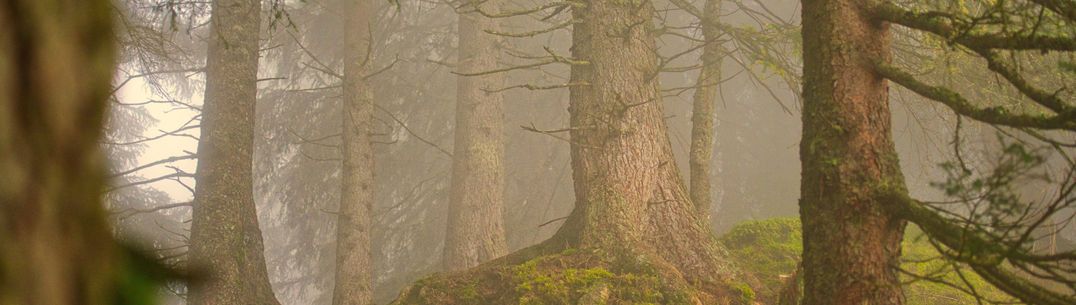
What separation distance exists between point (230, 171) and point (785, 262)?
5.66m

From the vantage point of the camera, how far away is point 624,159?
7.08m

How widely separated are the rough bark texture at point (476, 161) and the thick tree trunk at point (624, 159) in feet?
20.7

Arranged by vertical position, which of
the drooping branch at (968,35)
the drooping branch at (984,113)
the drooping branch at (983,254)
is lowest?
the drooping branch at (983,254)

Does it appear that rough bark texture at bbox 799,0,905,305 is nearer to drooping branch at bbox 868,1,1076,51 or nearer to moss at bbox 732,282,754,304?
drooping branch at bbox 868,1,1076,51

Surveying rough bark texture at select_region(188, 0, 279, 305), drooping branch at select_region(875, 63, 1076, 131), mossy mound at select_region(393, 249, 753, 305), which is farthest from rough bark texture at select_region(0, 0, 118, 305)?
rough bark texture at select_region(188, 0, 279, 305)

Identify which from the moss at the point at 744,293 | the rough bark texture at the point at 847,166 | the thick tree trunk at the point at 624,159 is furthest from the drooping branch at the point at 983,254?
the thick tree trunk at the point at 624,159

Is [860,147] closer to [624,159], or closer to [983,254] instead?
[983,254]

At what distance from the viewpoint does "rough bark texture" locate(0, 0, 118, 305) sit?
567 mm

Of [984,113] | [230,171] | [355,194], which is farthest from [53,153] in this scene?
[355,194]

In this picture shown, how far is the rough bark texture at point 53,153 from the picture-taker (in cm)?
57

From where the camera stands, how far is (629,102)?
283 inches

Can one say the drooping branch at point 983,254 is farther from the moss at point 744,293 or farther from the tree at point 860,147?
the moss at point 744,293

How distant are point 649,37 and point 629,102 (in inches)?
32.1

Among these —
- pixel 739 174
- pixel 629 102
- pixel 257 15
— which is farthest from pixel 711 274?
pixel 739 174
